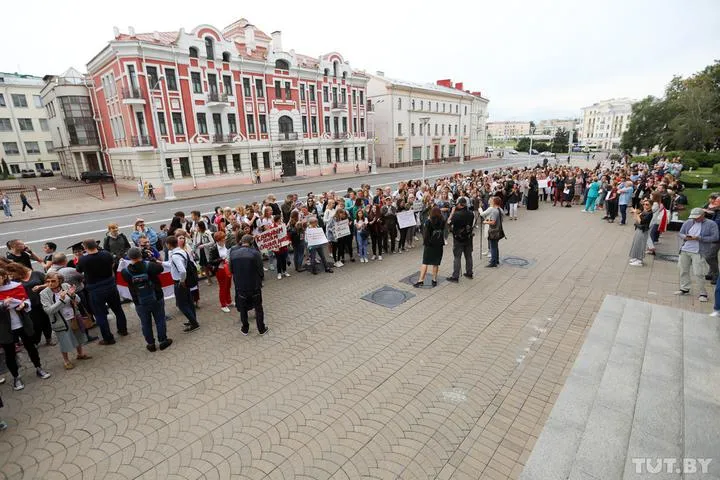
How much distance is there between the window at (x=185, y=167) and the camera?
32625mm

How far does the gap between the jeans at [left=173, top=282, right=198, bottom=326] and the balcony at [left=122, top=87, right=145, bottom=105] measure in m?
29.2

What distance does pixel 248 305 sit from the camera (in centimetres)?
673

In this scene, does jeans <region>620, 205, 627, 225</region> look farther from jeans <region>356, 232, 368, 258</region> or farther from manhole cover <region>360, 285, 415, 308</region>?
manhole cover <region>360, 285, 415, 308</region>

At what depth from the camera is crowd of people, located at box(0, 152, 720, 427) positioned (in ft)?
19.2

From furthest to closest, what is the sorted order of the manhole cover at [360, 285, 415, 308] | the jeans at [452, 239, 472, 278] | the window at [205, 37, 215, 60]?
the window at [205, 37, 215, 60] < the jeans at [452, 239, 472, 278] < the manhole cover at [360, 285, 415, 308]

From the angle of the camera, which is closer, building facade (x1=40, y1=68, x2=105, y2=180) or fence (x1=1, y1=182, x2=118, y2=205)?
fence (x1=1, y1=182, x2=118, y2=205)

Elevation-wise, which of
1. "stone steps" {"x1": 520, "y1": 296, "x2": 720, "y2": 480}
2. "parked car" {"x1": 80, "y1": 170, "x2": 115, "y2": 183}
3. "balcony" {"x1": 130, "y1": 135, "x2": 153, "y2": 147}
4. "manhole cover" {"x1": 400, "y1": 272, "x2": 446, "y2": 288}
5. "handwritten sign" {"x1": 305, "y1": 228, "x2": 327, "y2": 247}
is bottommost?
"stone steps" {"x1": 520, "y1": 296, "x2": 720, "y2": 480}

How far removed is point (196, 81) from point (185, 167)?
784 cm

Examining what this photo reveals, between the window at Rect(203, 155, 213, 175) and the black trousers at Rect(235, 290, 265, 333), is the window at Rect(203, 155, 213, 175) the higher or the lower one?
the higher one

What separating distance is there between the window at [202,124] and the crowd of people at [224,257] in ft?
80.5

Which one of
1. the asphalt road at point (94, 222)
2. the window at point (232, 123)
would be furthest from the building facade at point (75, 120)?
the asphalt road at point (94, 222)

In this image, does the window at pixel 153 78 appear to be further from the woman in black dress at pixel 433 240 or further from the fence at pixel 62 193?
the woman in black dress at pixel 433 240

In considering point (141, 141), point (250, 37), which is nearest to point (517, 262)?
point (141, 141)

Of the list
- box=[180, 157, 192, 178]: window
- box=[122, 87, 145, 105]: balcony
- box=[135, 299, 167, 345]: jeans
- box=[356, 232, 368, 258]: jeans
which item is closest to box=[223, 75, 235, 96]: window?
box=[122, 87, 145, 105]: balcony
